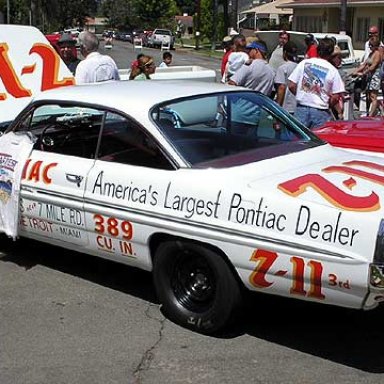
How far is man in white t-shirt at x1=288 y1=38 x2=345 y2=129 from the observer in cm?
773

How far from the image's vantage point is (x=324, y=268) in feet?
12.1

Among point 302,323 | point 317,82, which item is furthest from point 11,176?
point 317,82

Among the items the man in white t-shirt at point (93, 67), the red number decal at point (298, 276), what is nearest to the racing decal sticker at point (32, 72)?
the man in white t-shirt at point (93, 67)

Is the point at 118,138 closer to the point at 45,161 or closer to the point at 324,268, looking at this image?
the point at 45,161

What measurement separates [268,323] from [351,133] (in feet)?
7.93

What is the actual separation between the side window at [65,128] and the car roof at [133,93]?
85 mm

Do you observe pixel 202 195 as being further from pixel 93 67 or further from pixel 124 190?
pixel 93 67

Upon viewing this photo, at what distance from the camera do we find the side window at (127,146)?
4523 millimetres

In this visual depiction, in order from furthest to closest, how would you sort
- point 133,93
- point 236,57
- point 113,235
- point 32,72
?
point 236,57
point 32,72
point 133,93
point 113,235

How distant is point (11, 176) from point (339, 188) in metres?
2.58

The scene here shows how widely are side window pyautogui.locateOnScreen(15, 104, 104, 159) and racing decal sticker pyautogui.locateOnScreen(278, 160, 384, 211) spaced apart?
1594mm

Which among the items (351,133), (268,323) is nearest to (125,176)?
(268,323)

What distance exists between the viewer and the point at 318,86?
25.5 feet

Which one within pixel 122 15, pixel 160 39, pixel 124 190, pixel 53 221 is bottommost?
pixel 53 221
